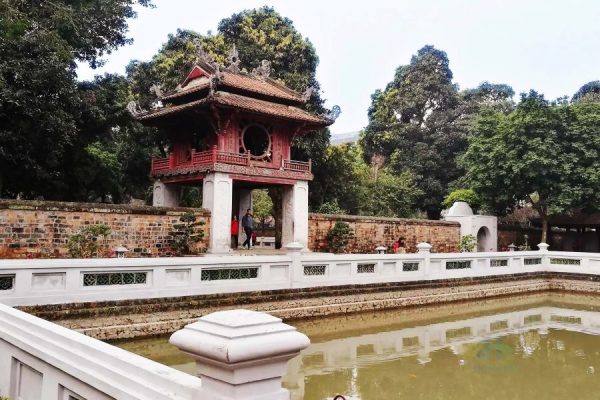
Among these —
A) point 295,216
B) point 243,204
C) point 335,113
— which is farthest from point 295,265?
point 243,204

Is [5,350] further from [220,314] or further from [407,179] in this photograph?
[407,179]

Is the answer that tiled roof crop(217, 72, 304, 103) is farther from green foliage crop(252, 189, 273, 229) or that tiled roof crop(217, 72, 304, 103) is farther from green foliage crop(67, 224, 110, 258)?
green foliage crop(252, 189, 273, 229)

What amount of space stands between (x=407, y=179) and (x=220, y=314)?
98.6 feet

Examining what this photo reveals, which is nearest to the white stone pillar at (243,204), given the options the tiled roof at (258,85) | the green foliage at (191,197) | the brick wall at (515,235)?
the tiled roof at (258,85)

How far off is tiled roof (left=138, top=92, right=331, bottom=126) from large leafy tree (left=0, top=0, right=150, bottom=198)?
3.08m

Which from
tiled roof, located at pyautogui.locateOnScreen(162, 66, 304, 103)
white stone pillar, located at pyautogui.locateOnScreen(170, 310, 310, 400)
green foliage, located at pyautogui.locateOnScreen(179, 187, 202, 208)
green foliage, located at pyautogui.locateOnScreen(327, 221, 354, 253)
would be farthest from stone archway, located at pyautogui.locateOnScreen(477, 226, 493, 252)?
white stone pillar, located at pyautogui.locateOnScreen(170, 310, 310, 400)

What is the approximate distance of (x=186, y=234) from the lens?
50.2ft

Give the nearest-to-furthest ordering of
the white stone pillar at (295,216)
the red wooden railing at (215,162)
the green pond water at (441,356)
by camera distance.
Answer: the green pond water at (441,356) → the red wooden railing at (215,162) → the white stone pillar at (295,216)

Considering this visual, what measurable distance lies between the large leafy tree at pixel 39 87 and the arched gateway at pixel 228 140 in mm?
3504

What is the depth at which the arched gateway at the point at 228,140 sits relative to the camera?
16719 mm

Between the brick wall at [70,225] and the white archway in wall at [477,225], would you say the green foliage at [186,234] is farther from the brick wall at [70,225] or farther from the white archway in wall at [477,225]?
the white archway in wall at [477,225]

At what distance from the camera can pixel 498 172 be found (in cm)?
2339

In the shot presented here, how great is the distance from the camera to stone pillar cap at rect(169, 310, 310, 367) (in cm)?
208

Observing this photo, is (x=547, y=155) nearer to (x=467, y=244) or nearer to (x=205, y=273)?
(x=467, y=244)
